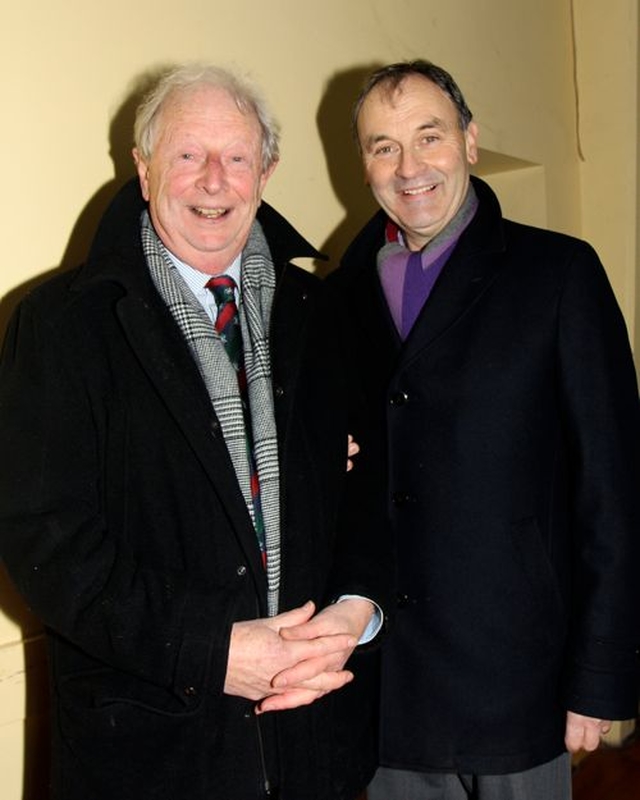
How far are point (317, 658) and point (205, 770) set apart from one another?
0.23 m

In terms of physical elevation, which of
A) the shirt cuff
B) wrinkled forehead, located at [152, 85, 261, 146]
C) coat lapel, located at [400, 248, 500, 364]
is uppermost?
wrinkled forehead, located at [152, 85, 261, 146]

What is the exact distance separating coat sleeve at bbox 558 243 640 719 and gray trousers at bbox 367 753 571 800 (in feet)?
0.55

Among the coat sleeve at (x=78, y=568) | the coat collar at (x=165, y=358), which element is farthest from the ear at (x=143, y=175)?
the coat sleeve at (x=78, y=568)

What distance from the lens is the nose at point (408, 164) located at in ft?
5.18

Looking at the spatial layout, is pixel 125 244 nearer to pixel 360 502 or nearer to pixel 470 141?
pixel 360 502

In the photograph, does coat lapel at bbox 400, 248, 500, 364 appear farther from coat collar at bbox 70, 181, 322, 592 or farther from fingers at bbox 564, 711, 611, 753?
fingers at bbox 564, 711, 611, 753

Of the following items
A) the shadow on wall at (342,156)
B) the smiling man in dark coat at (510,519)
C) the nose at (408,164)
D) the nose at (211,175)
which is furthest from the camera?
the shadow on wall at (342,156)

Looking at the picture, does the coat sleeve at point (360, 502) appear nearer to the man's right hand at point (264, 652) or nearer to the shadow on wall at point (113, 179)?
the man's right hand at point (264, 652)

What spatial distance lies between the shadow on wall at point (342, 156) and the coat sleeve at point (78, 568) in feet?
3.54

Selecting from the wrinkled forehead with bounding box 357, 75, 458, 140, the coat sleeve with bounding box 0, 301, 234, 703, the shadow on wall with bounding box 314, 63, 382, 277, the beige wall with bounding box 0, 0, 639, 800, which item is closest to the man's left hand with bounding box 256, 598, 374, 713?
the coat sleeve with bounding box 0, 301, 234, 703

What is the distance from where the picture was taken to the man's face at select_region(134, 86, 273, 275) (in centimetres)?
134

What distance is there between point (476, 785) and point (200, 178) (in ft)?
3.86

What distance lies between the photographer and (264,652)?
115 cm

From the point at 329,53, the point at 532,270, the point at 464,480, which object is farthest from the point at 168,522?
the point at 329,53
